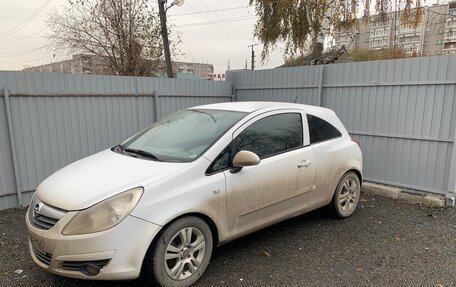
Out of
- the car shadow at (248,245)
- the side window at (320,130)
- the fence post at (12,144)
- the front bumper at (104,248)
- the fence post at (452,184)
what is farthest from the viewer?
the fence post at (452,184)

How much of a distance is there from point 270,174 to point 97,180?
166 centimetres

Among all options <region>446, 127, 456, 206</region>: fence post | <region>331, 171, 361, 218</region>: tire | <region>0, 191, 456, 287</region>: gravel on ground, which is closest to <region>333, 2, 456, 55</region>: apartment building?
<region>446, 127, 456, 206</region>: fence post

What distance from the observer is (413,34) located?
1772cm

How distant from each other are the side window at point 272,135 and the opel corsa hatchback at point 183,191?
13 millimetres

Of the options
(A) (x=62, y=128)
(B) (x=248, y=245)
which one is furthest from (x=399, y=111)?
(A) (x=62, y=128)

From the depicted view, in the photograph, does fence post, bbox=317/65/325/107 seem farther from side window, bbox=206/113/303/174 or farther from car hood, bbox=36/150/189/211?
car hood, bbox=36/150/189/211

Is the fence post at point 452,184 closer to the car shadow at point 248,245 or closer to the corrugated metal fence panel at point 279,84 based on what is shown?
the car shadow at point 248,245

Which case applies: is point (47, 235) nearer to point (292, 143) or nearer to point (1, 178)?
point (292, 143)

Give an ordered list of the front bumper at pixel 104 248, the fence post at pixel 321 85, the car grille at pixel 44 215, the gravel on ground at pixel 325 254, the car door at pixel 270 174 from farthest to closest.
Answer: the fence post at pixel 321 85
the car door at pixel 270 174
the gravel on ground at pixel 325 254
the car grille at pixel 44 215
the front bumper at pixel 104 248

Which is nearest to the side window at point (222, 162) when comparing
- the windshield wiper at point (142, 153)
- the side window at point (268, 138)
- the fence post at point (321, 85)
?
the side window at point (268, 138)

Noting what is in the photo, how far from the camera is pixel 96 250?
7.67 feet

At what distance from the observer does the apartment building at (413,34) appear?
9.88m

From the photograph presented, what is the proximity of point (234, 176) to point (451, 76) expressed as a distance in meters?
3.94

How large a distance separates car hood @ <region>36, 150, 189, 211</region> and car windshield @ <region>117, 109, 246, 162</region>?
19cm
